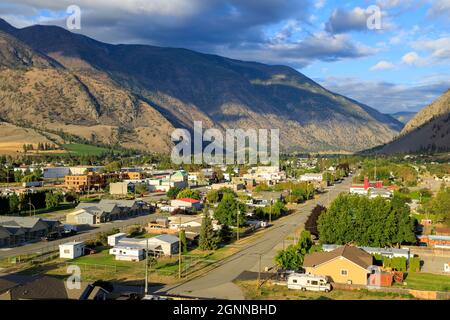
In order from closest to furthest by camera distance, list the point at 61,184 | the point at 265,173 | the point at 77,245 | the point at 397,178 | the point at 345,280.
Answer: the point at 345,280 < the point at 77,245 < the point at 61,184 < the point at 397,178 < the point at 265,173

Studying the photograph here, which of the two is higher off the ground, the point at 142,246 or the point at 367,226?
the point at 367,226

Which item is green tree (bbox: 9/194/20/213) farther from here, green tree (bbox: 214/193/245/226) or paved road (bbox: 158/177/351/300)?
paved road (bbox: 158/177/351/300)

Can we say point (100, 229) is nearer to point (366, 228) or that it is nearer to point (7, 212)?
point (7, 212)

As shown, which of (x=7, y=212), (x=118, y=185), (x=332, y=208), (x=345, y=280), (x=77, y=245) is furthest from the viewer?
(x=118, y=185)

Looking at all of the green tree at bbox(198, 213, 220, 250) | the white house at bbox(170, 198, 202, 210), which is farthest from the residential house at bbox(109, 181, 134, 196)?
the green tree at bbox(198, 213, 220, 250)

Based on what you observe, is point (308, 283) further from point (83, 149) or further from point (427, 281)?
point (83, 149)

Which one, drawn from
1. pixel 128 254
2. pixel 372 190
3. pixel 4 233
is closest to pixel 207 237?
pixel 128 254
